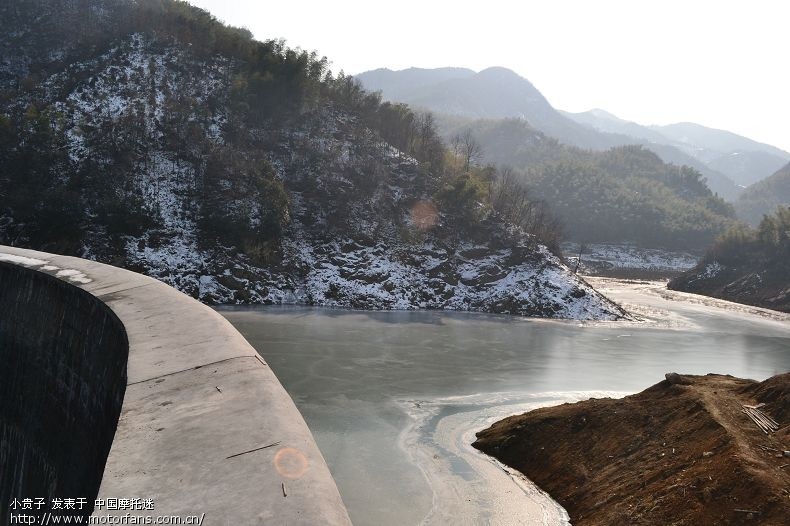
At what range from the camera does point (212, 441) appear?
508cm

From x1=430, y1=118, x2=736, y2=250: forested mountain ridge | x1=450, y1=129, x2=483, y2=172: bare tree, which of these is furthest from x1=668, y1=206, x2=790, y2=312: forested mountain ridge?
x1=430, y1=118, x2=736, y2=250: forested mountain ridge

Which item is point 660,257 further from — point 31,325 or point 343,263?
point 31,325

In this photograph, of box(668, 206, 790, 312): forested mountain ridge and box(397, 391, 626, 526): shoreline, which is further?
box(668, 206, 790, 312): forested mountain ridge

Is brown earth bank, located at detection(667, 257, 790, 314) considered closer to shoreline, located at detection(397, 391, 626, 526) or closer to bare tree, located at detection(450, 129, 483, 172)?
bare tree, located at detection(450, 129, 483, 172)

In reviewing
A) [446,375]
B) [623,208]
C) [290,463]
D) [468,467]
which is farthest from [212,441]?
[623,208]

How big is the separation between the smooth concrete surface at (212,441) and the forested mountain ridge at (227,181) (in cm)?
3027

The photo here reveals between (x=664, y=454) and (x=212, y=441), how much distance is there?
32.1ft

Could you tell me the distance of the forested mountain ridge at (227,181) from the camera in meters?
39.3

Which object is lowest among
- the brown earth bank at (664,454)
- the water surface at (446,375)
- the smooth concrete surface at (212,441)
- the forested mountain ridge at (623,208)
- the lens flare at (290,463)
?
the water surface at (446,375)

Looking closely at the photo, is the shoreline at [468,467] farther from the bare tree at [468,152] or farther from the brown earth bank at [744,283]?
the brown earth bank at [744,283]

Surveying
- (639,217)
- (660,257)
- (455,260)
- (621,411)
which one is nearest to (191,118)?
(455,260)

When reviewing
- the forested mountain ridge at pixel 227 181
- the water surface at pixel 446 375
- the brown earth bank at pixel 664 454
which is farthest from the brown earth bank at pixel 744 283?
the brown earth bank at pixel 664 454

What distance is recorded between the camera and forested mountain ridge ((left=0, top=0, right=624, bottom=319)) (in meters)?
39.3

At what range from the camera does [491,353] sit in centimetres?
2784
